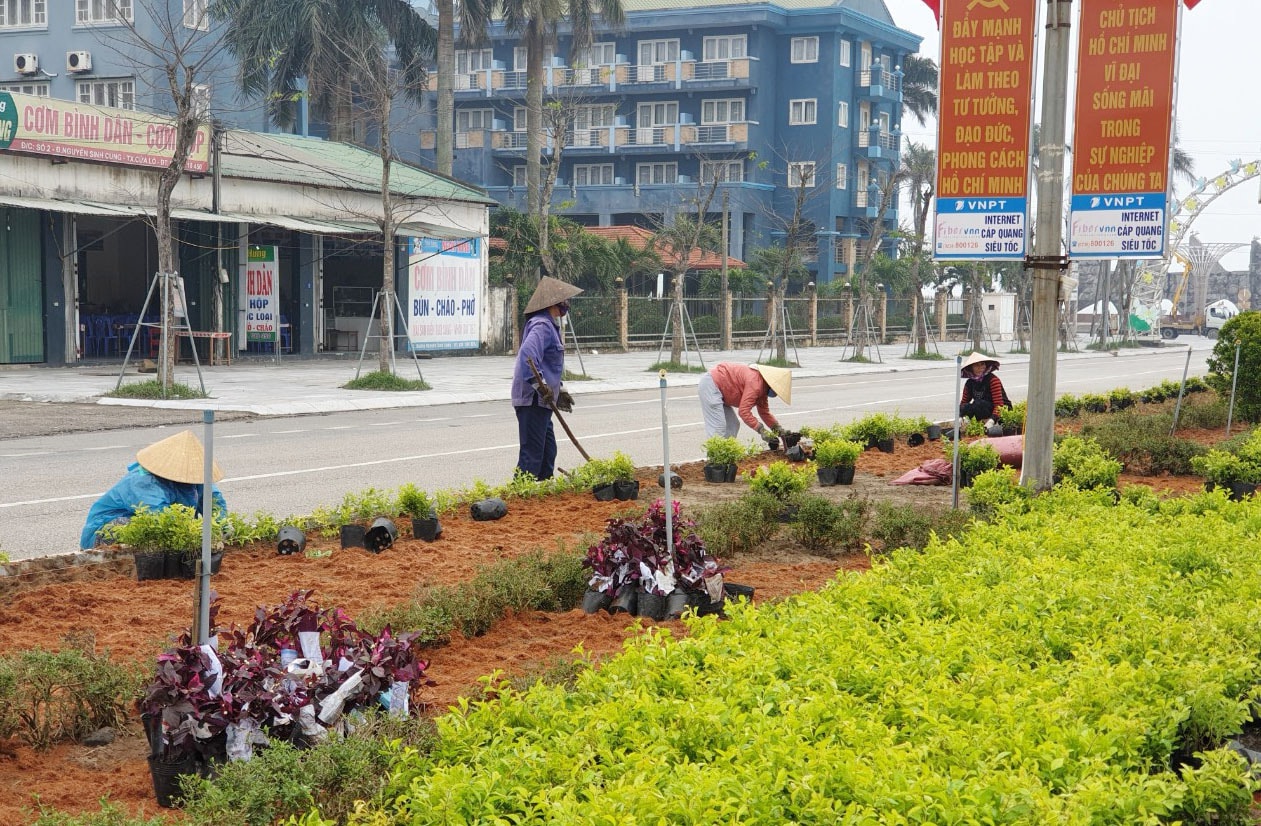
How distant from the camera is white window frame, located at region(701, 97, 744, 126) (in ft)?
189

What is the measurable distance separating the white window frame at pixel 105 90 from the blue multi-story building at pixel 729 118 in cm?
2155

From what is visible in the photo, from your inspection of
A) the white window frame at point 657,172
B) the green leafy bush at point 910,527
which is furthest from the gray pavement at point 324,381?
the white window frame at point 657,172

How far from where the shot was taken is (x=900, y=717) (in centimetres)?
393

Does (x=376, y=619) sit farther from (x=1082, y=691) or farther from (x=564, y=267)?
(x=564, y=267)

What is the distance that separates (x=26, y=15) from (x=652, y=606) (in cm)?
A: 4019

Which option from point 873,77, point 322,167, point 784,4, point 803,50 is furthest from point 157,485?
point 873,77

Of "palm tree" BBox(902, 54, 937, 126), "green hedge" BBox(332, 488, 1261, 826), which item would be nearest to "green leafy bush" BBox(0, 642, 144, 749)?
"green hedge" BBox(332, 488, 1261, 826)

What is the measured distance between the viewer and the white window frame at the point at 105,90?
37.5 m

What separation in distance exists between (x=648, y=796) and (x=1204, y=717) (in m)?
2.01

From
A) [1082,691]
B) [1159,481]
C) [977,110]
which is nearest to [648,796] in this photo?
[1082,691]

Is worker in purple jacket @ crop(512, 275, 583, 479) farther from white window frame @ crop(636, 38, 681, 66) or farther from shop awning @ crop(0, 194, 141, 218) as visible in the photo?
white window frame @ crop(636, 38, 681, 66)

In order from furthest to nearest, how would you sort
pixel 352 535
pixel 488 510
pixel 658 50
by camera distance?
pixel 658 50 < pixel 488 510 < pixel 352 535

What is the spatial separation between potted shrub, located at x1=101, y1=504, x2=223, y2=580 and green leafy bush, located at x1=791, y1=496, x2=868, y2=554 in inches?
134

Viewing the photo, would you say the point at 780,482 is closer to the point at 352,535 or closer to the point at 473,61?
the point at 352,535
